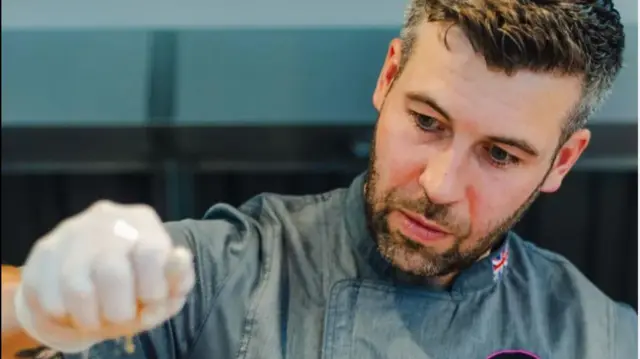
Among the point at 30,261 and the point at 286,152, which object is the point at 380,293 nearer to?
the point at 286,152

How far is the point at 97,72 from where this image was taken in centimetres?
70

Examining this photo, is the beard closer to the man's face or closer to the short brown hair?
the man's face

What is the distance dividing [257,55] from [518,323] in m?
0.32

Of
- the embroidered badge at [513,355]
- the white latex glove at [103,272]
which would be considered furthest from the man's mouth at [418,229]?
the white latex glove at [103,272]

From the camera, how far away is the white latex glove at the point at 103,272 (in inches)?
16.1

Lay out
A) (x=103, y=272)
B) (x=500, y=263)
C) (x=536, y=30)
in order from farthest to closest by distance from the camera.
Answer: (x=500, y=263)
(x=536, y=30)
(x=103, y=272)

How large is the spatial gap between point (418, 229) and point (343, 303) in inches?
3.2

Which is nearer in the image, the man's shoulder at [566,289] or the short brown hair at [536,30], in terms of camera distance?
the short brown hair at [536,30]

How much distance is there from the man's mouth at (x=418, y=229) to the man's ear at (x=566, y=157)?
110mm

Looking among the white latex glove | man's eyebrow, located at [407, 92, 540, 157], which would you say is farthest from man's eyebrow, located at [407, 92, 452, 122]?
the white latex glove

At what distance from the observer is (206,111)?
72cm

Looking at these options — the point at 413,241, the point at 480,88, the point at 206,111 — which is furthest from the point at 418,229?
the point at 206,111

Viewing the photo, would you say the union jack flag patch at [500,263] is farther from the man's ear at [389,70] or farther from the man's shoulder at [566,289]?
the man's ear at [389,70]

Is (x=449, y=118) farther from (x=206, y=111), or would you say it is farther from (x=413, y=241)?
(x=206, y=111)
